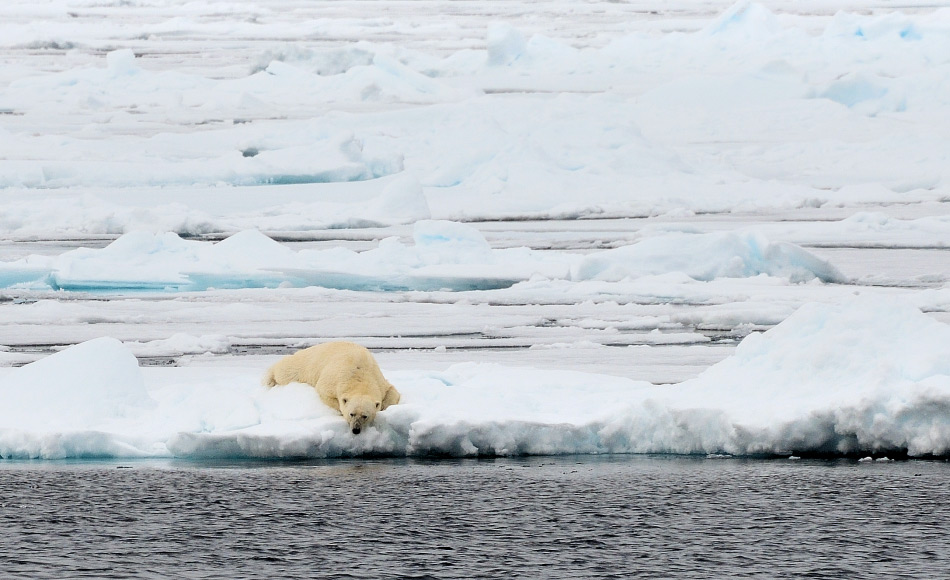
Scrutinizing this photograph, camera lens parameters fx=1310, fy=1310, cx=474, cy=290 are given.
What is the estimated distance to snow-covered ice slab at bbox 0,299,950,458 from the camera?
7.38m

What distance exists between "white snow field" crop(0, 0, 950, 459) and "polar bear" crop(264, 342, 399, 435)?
14cm

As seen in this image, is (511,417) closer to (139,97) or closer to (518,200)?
(518,200)

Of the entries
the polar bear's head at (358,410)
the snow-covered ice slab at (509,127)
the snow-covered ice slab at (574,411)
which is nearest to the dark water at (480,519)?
the snow-covered ice slab at (574,411)

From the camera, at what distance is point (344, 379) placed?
24.9ft

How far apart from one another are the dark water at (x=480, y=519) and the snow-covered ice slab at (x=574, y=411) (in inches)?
6.5

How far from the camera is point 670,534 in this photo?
5879 mm

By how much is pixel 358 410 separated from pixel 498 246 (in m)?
10.8

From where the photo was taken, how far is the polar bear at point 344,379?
7.45 m

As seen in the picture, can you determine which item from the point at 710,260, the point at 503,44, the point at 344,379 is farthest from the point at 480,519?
the point at 503,44

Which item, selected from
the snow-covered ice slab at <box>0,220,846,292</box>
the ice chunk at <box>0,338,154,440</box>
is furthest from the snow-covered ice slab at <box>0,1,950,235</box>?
the ice chunk at <box>0,338,154,440</box>

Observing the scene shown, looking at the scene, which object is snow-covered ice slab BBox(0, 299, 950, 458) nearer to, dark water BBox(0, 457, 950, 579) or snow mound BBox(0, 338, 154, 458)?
snow mound BBox(0, 338, 154, 458)

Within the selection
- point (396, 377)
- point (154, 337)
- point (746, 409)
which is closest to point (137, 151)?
point (154, 337)

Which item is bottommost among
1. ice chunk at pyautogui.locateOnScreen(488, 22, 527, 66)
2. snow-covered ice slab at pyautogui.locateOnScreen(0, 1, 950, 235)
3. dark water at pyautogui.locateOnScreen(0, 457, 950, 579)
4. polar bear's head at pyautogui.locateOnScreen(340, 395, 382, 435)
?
dark water at pyautogui.locateOnScreen(0, 457, 950, 579)

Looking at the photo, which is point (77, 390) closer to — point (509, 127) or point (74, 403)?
point (74, 403)
